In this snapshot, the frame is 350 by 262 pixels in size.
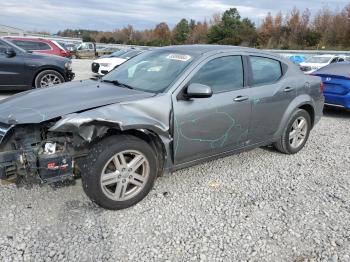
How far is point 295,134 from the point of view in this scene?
5.46 m

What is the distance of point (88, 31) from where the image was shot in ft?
409

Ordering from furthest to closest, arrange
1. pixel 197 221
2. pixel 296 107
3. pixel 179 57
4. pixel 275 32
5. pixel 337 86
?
pixel 275 32, pixel 337 86, pixel 296 107, pixel 179 57, pixel 197 221

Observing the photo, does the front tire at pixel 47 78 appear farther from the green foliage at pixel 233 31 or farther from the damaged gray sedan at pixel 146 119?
the green foliage at pixel 233 31

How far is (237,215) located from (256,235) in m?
0.37

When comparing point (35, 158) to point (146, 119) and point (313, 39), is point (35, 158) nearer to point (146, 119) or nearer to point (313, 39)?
point (146, 119)

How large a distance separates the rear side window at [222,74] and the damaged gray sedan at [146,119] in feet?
0.04

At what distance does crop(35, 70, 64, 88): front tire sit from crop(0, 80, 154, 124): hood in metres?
5.96

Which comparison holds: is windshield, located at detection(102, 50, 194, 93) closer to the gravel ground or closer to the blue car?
the gravel ground

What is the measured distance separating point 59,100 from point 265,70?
2.75 meters

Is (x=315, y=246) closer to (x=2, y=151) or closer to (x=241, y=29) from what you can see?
(x=2, y=151)

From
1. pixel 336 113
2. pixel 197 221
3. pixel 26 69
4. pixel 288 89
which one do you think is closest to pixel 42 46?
pixel 26 69

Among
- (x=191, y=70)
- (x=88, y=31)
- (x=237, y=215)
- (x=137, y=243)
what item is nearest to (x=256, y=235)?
(x=237, y=215)

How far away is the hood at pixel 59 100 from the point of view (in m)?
3.34

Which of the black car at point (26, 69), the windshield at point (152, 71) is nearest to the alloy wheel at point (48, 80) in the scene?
the black car at point (26, 69)
